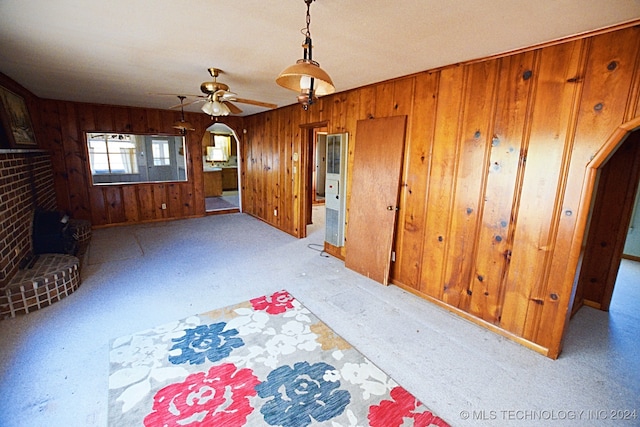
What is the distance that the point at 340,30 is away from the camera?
76.9 inches

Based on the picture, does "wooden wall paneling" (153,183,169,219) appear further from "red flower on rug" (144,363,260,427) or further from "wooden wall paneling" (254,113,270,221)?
"red flower on rug" (144,363,260,427)

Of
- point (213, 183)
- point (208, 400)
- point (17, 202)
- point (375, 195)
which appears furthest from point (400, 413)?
point (213, 183)

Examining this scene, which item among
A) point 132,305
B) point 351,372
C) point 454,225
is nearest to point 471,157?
point 454,225

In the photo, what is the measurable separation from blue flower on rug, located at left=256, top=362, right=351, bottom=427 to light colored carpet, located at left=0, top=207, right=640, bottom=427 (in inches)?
16.4

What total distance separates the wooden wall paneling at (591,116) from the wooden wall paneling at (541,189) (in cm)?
5

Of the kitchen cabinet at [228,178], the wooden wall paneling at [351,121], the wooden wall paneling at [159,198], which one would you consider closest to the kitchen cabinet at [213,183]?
the kitchen cabinet at [228,178]

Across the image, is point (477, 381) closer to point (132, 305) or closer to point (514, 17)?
point (514, 17)

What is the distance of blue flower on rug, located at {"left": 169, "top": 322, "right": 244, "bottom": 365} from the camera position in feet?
6.88

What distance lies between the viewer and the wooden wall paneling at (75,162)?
→ 4977 millimetres

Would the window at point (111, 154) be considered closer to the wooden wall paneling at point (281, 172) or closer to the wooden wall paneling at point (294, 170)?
the wooden wall paneling at point (281, 172)

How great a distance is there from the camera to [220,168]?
960cm

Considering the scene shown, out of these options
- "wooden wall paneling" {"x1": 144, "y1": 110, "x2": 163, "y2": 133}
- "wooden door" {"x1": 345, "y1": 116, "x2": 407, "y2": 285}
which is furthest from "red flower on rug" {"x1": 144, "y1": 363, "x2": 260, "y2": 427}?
"wooden wall paneling" {"x1": 144, "y1": 110, "x2": 163, "y2": 133}

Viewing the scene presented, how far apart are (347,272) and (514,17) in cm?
290

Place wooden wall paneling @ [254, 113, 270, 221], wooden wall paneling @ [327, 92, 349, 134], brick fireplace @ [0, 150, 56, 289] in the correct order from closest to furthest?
brick fireplace @ [0, 150, 56, 289] → wooden wall paneling @ [327, 92, 349, 134] → wooden wall paneling @ [254, 113, 270, 221]
